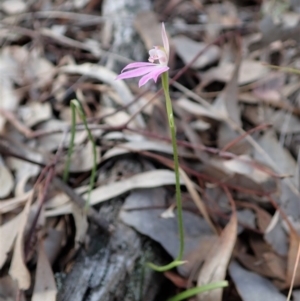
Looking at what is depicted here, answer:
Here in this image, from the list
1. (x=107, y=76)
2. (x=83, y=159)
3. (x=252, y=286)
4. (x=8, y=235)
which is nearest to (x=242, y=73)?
(x=107, y=76)

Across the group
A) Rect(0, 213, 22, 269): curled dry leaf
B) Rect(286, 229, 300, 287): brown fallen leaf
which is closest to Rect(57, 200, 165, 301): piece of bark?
Rect(0, 213, 22, 269): curled dry leaf

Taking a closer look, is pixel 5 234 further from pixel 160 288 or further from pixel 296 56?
pixel 296 56

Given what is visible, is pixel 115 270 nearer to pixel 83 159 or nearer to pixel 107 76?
pixel 83 159

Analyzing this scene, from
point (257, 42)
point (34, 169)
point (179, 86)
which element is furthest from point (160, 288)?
point (257, 42)

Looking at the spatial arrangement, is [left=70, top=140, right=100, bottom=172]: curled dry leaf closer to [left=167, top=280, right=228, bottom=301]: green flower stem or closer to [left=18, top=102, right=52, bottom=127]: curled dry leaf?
[left=18, top=102, right=52, bottom=127]: curled dry leaf

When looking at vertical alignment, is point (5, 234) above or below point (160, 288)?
above

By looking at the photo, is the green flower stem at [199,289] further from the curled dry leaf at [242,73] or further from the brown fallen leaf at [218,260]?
the curled dry leaf at [242,73]
